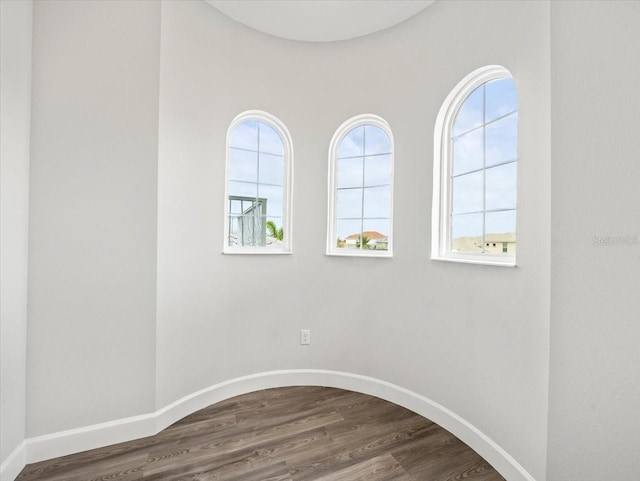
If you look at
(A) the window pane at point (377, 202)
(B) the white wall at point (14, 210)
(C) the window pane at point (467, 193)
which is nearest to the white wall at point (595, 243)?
(C) the window pane at point (467, 193)

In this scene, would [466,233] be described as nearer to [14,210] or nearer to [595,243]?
[595,243]

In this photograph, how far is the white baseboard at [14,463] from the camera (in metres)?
1.43

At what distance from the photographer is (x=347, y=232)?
262 centimetres

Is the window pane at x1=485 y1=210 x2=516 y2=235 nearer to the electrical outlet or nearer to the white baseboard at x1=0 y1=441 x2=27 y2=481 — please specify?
the electrical outlet

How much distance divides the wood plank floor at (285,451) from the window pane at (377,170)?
171 cm

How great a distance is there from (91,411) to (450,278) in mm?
2244

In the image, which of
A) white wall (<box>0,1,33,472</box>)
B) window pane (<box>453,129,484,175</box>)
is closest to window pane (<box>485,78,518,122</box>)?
window pane (<box>453,129,484,175</box>)

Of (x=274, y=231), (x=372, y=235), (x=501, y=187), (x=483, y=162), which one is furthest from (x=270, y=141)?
(x=501, y=187)

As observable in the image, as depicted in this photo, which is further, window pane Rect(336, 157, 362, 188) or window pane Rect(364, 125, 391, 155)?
window pane Rect(336, 157, 362, 188)

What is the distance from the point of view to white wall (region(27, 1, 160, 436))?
163 cm

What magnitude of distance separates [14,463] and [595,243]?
271cm

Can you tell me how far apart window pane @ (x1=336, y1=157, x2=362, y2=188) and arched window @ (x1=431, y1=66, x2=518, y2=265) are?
2.23 ft

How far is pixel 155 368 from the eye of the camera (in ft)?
6.15

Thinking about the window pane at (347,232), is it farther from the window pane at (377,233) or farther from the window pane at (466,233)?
the window pane at (466,233)
